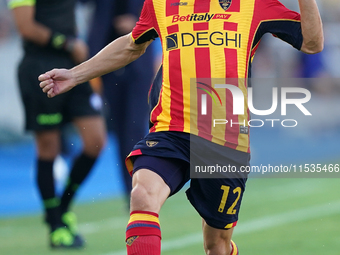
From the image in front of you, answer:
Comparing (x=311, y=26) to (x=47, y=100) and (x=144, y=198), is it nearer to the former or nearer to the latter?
(x=144, y=198)

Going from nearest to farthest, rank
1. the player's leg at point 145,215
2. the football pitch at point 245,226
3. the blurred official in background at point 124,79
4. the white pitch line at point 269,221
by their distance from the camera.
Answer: the player's leg at point 145,215 < the football pitch at point 245,226 < the white pitch line at point 269,221 < the blurred official in background at point 124,79

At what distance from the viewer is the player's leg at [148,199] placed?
291 centimetres

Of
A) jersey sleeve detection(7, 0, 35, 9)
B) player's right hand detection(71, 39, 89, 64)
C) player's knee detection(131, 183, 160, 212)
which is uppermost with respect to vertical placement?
jersey sleeve detection(7, 0, 35, 9)

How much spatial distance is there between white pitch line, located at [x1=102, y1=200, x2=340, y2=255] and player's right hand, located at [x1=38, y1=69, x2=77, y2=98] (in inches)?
71.0

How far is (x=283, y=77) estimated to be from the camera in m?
14.8

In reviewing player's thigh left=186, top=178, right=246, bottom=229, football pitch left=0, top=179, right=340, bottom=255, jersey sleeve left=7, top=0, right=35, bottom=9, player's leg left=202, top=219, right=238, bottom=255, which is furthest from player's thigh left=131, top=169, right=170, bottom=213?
jersey sleeve left=7, top=0, right=35, bottom=9

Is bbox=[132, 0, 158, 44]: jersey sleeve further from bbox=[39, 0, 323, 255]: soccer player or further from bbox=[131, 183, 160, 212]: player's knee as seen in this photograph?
bbox=[131, 183, 160, 212]: player's knee

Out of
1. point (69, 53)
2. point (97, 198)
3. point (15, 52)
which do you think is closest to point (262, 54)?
point (15, 52)

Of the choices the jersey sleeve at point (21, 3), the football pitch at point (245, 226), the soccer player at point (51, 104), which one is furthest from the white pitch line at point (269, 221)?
the jersey sleeve at point (21, 3)

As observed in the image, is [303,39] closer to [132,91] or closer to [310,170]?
[132,91]

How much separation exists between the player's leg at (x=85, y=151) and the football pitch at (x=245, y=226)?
19.4 inches

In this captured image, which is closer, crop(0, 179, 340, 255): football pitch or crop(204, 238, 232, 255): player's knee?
crop(204, 238, 232, 255): player's knee

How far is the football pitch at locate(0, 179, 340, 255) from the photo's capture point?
16.6 feet

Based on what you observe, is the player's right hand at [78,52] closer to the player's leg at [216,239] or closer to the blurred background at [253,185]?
the blurred background at [253,185]
